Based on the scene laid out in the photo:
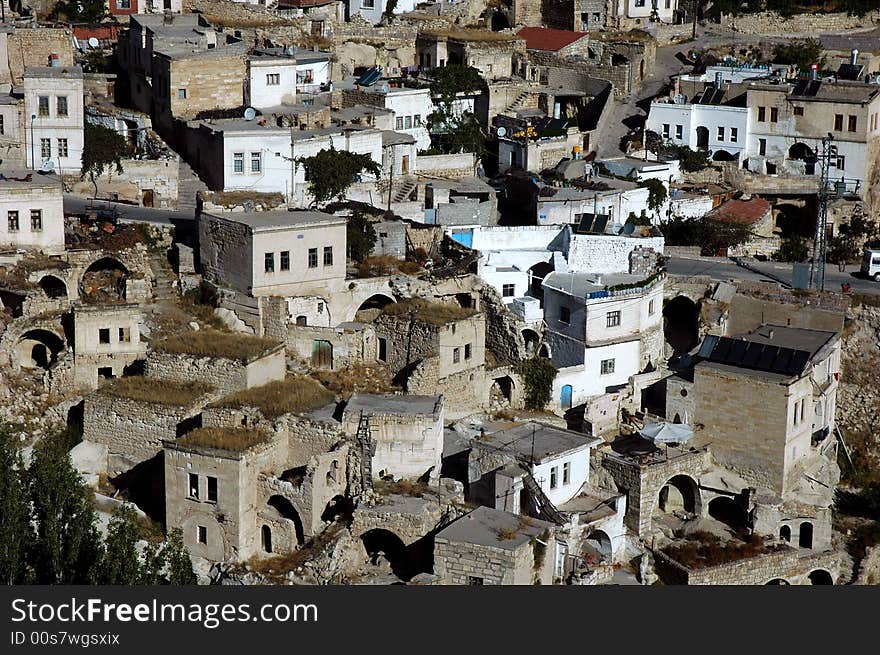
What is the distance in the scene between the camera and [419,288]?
59.7m

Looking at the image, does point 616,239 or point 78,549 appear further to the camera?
point 616,239

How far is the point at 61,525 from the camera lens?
46406 mm

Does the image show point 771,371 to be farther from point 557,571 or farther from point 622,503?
point 557,571

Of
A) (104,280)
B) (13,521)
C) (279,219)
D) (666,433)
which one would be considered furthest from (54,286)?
(666,433)

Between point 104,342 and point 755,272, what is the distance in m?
21.6

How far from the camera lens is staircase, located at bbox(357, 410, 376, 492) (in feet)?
164

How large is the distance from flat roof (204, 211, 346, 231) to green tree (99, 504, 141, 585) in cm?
1340

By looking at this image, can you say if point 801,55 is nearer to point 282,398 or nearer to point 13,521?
point 282,398

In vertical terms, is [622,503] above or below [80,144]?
below

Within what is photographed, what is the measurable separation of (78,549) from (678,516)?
17624 mm

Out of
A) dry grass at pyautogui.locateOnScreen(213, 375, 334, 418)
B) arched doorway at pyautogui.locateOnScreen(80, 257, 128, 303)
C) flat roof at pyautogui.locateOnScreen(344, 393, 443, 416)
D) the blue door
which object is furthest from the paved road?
arched doorway at pyautogui.locateOnScreen(80, 257, 128, 303)

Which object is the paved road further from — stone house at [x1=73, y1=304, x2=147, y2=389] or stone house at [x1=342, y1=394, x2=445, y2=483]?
stone house at [x1=73, y1=304, x2=147, y2=389]

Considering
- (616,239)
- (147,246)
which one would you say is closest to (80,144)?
(147,246)

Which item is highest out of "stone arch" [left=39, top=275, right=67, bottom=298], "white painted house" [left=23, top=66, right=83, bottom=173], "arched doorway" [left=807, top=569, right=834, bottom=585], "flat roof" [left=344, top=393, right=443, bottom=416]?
"white painted house" [left=23, top=66, right=83, bottom=173]
